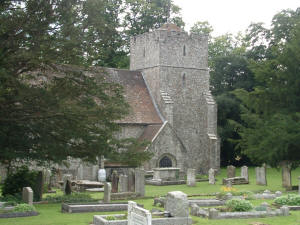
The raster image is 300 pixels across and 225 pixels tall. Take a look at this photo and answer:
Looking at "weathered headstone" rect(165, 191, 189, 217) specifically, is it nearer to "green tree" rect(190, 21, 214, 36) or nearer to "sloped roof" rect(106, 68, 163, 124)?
"sloped roof" rect(106, 68, 163, 124)

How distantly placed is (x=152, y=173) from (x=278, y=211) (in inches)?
680

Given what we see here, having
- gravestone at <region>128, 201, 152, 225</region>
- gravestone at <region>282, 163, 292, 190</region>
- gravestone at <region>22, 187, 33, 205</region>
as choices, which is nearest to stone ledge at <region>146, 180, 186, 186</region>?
gravestone at <region>282, 163, 292, 190</region>

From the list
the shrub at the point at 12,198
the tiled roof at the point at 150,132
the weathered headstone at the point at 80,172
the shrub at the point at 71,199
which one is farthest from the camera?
the tiled roof at the point at 150,132

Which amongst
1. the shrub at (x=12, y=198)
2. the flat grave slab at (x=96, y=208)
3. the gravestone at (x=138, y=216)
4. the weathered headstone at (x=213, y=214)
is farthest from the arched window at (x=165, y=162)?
the gravestone at (x=138, y=216)

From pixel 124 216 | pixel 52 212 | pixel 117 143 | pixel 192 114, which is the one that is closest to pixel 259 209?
pixel 124 216

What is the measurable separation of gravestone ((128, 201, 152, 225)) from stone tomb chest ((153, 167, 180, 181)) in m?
19.2

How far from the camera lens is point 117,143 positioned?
731 inches

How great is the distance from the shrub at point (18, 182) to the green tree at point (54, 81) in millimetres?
3391

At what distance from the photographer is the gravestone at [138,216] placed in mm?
10164

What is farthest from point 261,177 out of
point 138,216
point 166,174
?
point 138,216

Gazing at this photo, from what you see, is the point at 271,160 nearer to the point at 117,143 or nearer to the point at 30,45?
the point at 117,143

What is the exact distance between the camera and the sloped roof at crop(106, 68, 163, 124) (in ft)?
120

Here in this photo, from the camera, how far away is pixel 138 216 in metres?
10.7

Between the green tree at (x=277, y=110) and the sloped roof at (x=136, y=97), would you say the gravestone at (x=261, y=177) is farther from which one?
the sloped roof at (x=136, y=97)
